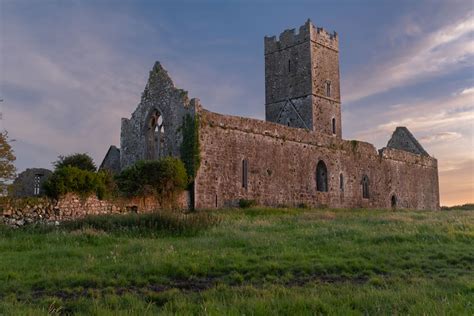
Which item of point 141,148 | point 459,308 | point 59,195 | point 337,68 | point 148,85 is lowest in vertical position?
point 459,308

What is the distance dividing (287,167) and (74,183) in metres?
→ 14.5

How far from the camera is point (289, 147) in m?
30.6

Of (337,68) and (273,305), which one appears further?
(337,68)

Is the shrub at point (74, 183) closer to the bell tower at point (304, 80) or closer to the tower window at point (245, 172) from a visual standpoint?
the tower window at point (245, 172)

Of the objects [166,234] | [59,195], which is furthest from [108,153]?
[166,234]

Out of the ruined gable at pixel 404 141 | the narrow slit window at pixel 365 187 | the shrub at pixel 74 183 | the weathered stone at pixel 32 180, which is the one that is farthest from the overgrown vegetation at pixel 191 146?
the ruined gable at pixel 404 141

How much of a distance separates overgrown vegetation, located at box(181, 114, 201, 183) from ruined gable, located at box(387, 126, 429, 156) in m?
30.1

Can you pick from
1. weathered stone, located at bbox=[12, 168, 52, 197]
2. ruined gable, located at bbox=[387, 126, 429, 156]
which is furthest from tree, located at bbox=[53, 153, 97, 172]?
ruined gable, located at bbox=[387, 126, 429, 156]

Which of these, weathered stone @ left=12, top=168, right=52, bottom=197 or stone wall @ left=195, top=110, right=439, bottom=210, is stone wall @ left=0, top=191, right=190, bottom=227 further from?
weathered stone @ left=12, top=168, right=52, bottom=197

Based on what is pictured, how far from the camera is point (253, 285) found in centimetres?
876

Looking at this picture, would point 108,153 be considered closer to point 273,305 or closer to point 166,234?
point 166,234

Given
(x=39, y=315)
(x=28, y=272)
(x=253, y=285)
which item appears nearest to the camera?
(x=39, y=315)

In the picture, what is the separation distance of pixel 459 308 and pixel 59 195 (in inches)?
649

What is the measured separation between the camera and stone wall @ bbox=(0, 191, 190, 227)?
57.7 ft
